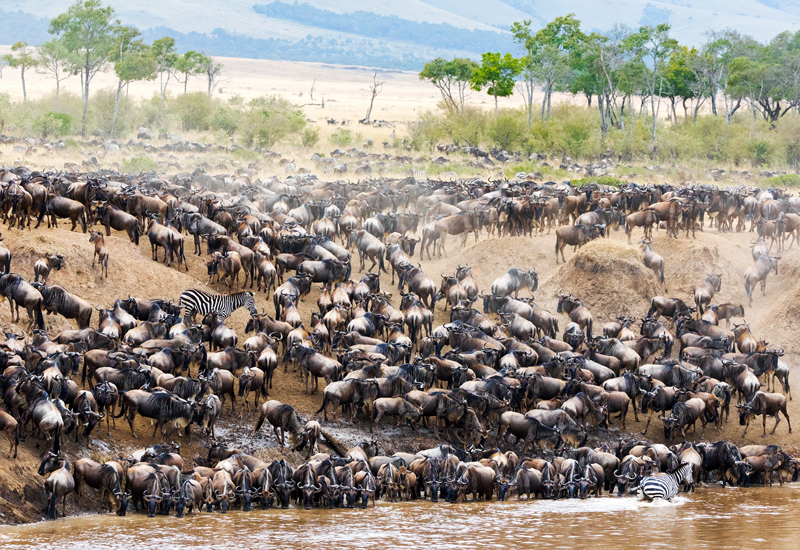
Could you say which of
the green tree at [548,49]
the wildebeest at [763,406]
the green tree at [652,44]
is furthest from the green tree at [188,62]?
the wildebeest at [763,406]

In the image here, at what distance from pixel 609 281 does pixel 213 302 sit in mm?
9899

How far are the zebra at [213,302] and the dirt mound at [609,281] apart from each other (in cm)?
800

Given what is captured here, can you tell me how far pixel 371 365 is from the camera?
16.2m

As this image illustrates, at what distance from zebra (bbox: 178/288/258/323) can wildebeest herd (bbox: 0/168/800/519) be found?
37 millimetres

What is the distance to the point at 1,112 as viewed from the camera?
Answer: 54781 millimetres

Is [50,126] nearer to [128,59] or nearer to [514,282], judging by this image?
[128,59]

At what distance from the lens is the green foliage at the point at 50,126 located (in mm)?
52438

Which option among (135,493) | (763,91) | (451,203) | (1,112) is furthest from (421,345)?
(763,91)

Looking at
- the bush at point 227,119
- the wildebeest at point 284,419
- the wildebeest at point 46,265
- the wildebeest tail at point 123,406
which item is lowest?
the wildebeest at point 284,419

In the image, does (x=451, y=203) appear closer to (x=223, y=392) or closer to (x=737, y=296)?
(x=737, y=296)

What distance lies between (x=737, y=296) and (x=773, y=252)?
4113 mm

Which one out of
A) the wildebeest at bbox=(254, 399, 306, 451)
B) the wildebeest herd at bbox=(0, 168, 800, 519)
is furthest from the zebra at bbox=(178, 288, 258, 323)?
the wildebeest at bbox=(254, 399, 306, 451)

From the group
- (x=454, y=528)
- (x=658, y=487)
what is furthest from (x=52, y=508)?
(x=658, y=487)

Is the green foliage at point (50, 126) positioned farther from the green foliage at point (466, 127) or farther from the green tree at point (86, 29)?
the green foliage at point (466, 127)
